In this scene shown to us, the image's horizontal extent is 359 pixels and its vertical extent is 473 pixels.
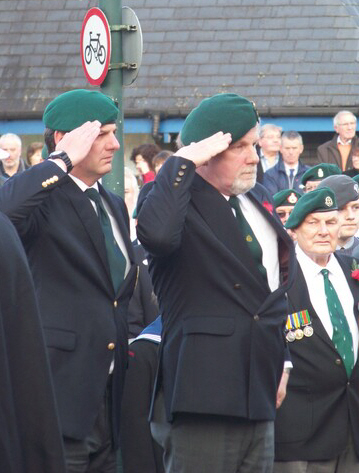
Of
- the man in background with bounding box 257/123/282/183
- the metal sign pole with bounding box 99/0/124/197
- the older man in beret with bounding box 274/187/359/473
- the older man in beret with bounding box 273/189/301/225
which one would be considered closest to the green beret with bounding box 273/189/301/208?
the older man in beret with bounding box 273/189/301/225

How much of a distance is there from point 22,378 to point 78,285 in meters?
2.13

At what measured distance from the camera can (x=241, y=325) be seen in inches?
198

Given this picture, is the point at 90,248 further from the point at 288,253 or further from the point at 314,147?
the point at 314,147

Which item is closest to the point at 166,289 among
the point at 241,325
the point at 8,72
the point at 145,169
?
the point at 241,325

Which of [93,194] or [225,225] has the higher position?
[93,194]

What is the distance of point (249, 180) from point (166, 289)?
55cm

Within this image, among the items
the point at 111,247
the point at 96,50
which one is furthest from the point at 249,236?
the point at 96,50

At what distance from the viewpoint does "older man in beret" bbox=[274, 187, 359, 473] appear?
625cm

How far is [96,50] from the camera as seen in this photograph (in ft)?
29.3

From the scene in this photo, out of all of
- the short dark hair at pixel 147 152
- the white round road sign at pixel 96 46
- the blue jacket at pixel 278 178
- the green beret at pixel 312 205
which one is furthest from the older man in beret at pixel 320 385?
the short dark hair at pixel 147 152

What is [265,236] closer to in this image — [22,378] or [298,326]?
[298,326]

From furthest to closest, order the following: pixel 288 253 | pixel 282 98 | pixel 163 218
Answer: pixel 282 98 → pixel 288 253 → pixel 163 218

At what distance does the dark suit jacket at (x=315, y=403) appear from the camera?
624cm

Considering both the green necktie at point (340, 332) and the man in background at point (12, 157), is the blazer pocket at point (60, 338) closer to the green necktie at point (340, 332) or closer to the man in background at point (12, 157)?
the green necktie at point (340, 332)
